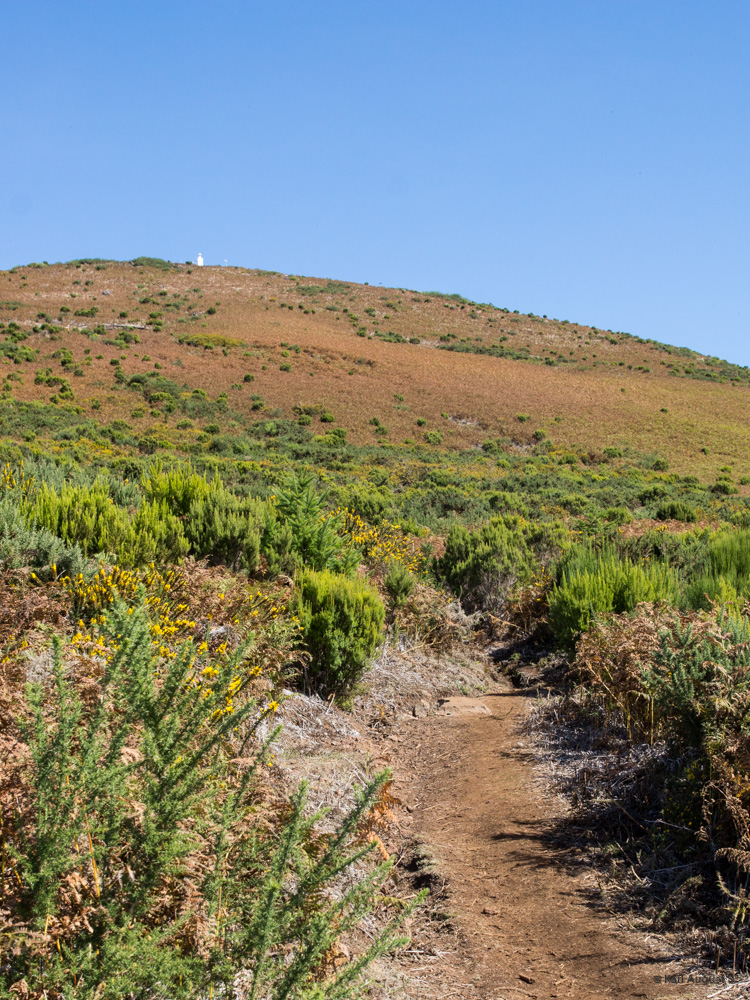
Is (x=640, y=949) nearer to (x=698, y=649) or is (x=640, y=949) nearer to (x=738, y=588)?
(x=698, y=649)

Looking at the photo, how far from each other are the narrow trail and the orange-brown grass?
27.4 m

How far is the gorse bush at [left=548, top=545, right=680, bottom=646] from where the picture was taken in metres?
6.15

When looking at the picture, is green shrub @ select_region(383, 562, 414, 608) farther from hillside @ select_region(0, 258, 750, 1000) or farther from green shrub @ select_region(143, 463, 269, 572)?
green shrub @ select_region(143, 463, 269, 572)

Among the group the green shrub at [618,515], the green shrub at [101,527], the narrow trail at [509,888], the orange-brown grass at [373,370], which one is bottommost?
the narrow trail at [509,888]

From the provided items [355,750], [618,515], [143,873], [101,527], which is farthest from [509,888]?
[618,515]

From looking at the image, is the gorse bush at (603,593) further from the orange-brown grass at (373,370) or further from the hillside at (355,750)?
the orange-brown grass at (373,370)

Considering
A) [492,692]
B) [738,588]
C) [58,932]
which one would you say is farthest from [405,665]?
[58,932]

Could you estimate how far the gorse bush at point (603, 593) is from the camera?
615cm

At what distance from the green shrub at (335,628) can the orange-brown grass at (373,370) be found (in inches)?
1021

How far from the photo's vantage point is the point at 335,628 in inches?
210

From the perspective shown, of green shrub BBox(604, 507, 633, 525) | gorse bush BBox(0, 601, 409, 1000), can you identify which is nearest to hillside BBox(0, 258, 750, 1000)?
gorse bush BBox(0, 601, 409, 1000)

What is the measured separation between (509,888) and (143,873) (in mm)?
1911

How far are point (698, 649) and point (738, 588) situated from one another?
109 inches

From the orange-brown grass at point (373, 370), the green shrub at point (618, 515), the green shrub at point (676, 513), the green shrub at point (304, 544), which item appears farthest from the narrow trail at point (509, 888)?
the orange-brown grass at point (373, 370)
